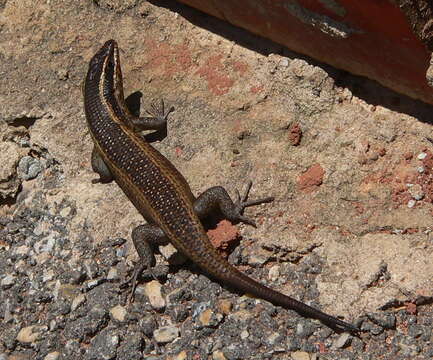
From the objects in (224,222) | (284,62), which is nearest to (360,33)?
(284,62)

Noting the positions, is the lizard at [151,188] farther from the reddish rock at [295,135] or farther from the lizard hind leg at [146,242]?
the reddish rock at [295,135]

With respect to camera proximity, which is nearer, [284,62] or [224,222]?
[224,222]

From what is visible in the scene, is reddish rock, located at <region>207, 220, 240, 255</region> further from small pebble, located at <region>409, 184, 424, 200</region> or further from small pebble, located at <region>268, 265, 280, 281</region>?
small pebble, located at <region>409, 184, 424, 200</region>

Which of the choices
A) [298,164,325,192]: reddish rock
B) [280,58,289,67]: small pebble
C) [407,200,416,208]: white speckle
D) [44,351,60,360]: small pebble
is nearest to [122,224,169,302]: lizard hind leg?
[44,351,60,360]: small pebble

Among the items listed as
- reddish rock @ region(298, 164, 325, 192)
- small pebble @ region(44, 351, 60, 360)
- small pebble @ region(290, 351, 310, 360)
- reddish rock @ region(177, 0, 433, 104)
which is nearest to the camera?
reddish rock @ region(177, 0, 433, 104)

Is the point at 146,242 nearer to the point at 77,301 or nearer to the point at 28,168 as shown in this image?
the point at 77,301

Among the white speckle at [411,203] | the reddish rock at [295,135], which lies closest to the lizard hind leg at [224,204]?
the reddish rock at [295,135]

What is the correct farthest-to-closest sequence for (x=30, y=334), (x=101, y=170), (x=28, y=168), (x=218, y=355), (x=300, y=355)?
(x=28, y=168)
(x=101, y=170)
(x=30, y=334)
(x=218, y=355)
(x=300, y=355)
